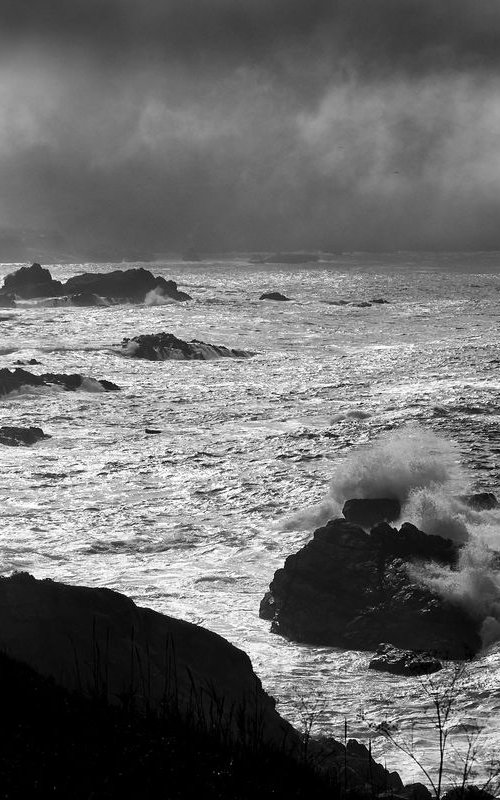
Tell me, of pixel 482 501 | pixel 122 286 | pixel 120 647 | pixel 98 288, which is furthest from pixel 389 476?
pixel 122 286

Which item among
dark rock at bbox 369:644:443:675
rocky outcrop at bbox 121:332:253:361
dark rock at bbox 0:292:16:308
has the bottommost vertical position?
dark rock at bbox 369:644:443:675

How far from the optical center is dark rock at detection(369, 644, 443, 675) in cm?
1908

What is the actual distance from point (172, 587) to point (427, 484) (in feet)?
33.9

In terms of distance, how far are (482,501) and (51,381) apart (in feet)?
112

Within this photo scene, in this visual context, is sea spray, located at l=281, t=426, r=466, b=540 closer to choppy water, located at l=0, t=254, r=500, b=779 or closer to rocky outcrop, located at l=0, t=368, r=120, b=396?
choppy water, located at l=0, t=254, r=500, b=779

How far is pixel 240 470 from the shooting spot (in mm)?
35750

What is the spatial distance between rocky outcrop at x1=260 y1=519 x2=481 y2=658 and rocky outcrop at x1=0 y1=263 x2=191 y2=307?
110m

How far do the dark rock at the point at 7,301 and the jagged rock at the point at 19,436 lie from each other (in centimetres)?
9369

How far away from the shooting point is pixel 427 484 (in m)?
30.5

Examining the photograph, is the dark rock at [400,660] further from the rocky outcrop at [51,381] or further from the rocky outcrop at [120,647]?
the rocky outcrop at [51,381]

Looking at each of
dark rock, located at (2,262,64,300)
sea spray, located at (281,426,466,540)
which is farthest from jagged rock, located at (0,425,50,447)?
dark rock, located at (2,262,64,300)

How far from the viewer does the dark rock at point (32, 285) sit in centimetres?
14200

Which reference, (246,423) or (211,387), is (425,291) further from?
(246,423)

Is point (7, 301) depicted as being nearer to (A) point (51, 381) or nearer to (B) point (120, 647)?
(A) point (51, 381)
